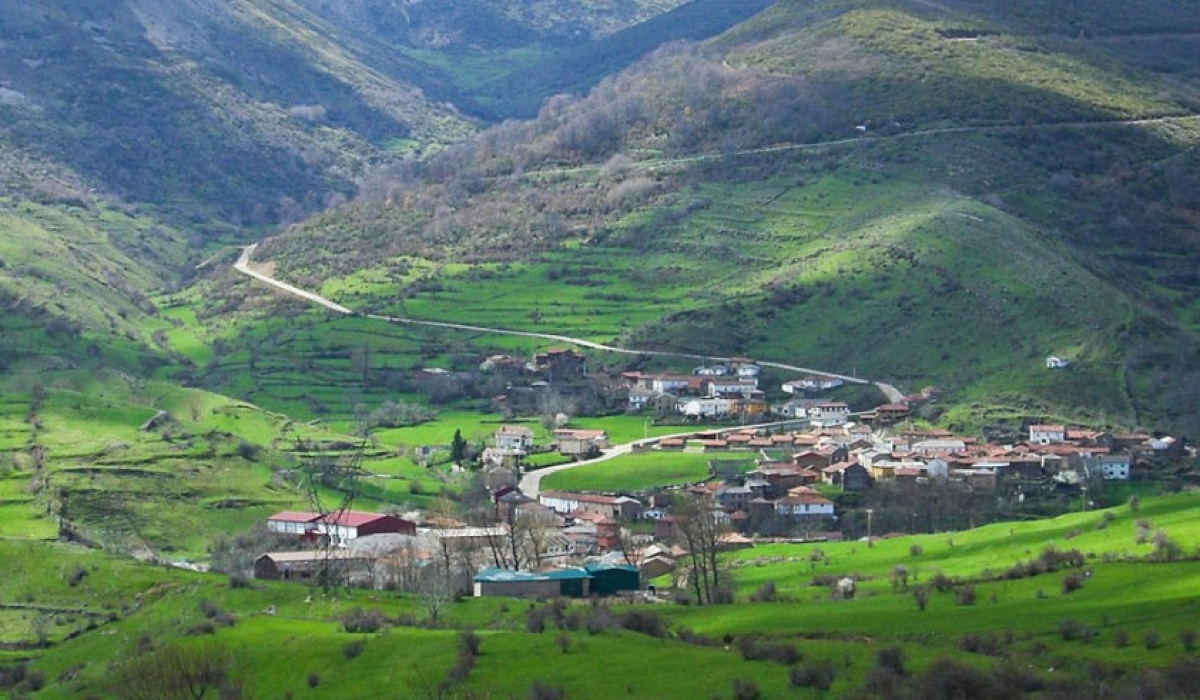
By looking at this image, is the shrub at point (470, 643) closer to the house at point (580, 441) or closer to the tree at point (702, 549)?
the tree at point (702, 549)

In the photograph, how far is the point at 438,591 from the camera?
65.9 m

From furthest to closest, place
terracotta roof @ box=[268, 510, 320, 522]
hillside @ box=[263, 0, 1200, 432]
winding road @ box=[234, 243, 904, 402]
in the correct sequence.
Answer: hillside @ box=[263, 0, 1200, 432]
winding road @ box=[234, 243, 904, 402]
terracotta roof @ box=[268, 510, 320, 522]

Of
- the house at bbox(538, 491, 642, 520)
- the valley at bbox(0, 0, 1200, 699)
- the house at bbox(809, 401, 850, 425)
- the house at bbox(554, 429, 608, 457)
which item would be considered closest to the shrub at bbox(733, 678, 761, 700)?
the valley at bbox(0, 0, 1200, 699)

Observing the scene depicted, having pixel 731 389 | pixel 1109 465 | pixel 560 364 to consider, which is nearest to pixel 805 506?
→ pixel 1109 465

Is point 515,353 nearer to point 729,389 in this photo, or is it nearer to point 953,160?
point 729,389

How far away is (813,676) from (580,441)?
202ft

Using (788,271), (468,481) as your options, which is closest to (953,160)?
(788,271)

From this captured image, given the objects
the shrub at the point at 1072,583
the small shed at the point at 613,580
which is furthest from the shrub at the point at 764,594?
the shrub at the point at 1072,583

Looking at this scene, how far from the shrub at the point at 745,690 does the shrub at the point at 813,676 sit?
40.4 inches

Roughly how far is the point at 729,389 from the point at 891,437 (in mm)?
16894

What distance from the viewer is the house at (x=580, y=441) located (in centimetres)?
10994

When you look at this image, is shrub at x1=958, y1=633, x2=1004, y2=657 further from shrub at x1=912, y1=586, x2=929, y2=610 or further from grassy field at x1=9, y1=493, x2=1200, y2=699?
shrub at x1=912, y1=586, x2=929, y2=610

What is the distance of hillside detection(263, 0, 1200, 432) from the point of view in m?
126

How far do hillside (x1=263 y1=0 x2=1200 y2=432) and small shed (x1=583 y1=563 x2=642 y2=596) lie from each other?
45667mm
